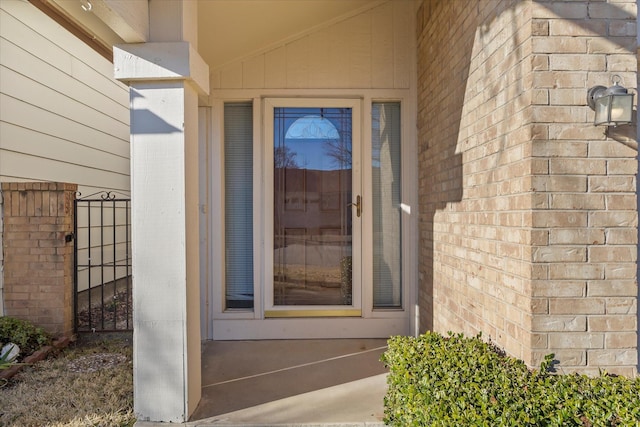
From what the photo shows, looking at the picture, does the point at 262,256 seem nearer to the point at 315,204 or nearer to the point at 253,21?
the point at 315,204

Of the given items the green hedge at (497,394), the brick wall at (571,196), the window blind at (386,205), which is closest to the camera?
the green hedge at (497,394)

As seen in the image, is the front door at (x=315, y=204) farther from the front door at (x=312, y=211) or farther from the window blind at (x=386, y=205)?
the window blind at (x=386, y=205)

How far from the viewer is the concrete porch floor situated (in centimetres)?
240

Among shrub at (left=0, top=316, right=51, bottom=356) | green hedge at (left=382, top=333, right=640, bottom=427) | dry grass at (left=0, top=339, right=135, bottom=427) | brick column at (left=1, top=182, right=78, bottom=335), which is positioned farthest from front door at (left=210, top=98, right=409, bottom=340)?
green hedge at (left=382, top=333, right=640, bottom=427)

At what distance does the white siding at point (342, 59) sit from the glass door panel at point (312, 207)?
29 cm

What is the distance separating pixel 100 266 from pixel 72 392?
1.91 m

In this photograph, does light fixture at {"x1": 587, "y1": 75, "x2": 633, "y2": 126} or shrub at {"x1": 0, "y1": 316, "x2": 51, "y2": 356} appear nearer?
light fixture at {"x1": 587, "y1": 75, "x2": 633, "y2": 126}

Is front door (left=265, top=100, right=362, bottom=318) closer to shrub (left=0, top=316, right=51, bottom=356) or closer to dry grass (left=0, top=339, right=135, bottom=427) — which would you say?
dry grass (left=0, top=339, right=135, bottom=427)

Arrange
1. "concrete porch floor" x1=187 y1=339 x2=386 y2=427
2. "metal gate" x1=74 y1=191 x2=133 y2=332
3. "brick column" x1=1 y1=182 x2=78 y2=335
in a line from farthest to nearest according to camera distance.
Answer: "metal gate" x1=74 y1=191 x2=133 y2=332
"brick column" x1=1 y1=182 x2=78 y2=335
"concrete porch floor" x1=187 y1=339 x2=386 y2=427

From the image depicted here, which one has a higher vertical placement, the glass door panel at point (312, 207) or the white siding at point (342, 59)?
the white siding at point (342, 59)

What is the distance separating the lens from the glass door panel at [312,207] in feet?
12.8

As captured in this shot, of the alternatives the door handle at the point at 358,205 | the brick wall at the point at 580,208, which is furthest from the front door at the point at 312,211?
the brick wall at the point at 580,208

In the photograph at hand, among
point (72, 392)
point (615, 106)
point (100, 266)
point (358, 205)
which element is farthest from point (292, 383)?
point (100, 266)

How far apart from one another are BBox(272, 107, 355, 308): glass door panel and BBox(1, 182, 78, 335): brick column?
74.3 inches
